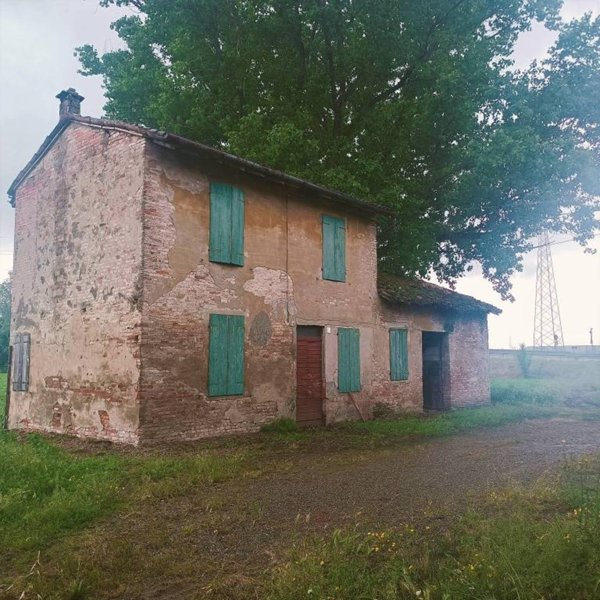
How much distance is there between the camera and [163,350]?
955 centimetres

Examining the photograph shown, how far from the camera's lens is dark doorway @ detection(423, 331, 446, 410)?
16.7m

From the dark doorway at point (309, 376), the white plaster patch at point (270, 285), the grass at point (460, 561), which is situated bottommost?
the grass at point (460, 561)

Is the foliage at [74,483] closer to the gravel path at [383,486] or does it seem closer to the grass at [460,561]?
the gravel path at [383,486]

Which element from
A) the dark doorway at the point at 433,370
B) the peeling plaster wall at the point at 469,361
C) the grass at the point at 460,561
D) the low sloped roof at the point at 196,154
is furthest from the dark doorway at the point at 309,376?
the grass at the point at 460,561

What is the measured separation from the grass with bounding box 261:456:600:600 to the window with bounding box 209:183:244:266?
268 inches

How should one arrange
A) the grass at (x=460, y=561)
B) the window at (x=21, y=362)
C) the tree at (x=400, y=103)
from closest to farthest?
the grass at (x=460, y=561) < the window at (x=21, y=362) < the tree at (x=400, y=103)

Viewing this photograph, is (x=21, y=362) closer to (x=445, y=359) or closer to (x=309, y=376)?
(x=309, y=376)

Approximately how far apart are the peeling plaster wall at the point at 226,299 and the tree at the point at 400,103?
3973 millimetres

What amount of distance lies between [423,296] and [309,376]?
498 centimetres

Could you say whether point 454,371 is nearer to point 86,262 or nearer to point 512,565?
point 86,262

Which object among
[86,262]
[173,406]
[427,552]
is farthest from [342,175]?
[427,552]

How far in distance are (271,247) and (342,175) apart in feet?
16.1

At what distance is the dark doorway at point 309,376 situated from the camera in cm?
1220

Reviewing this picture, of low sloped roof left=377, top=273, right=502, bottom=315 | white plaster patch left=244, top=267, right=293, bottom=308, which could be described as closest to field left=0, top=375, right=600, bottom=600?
white plaster patch left=244, top=267, right=293, bottom=308
